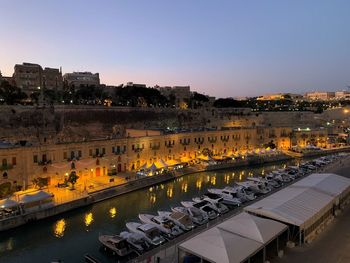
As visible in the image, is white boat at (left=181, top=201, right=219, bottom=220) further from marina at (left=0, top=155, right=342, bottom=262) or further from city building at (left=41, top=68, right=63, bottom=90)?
city building at (left=41, top=68, right=63, bottom=90)

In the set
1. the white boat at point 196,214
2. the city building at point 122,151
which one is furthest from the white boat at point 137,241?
the city building at point 122,151

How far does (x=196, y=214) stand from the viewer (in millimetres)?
21969

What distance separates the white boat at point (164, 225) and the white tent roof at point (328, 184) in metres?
8.89

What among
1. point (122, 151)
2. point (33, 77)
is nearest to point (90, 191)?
point (122, 151)

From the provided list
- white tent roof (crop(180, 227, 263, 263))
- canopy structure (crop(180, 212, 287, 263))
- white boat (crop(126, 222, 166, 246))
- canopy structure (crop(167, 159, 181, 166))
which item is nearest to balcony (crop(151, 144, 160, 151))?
canopy structure (crop(167, 159, 181, 166))

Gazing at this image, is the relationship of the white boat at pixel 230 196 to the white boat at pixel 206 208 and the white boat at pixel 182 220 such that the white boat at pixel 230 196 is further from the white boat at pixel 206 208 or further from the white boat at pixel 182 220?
the white boat at pixel 182 220

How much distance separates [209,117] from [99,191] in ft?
188

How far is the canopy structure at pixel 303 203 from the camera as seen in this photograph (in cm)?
1551

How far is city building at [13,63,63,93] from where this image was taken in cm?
7614

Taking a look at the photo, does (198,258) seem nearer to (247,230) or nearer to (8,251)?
(247,230)

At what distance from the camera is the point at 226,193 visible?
26281 mm

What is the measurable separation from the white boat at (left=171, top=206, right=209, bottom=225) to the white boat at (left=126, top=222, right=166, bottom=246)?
11.1 ft

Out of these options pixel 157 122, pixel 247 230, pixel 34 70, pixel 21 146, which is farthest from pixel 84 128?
→ pixel 247 230

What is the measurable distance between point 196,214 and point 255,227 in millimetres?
8469
